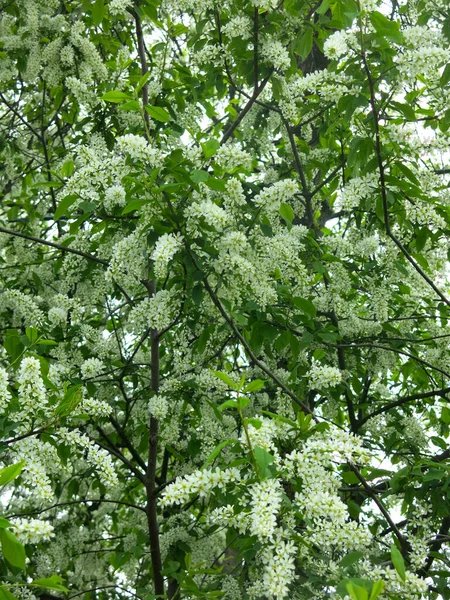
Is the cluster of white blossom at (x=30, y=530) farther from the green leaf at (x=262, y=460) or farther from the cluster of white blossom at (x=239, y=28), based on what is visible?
the cluster of white blossom at (x=239, y=28)

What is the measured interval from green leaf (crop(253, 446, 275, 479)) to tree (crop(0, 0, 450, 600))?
1 cm

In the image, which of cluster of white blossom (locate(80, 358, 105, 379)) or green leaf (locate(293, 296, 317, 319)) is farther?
cluster of white blossom (locate(80, 358, 105, 379))

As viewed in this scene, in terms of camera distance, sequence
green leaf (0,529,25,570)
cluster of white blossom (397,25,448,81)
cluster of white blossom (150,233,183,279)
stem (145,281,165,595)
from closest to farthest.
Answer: green leaf (0,529,25,570)
cluster of white blossom (150,233,183,279)
cluster of white blossom (397,25,448,81)
stem (145,281,165,595)

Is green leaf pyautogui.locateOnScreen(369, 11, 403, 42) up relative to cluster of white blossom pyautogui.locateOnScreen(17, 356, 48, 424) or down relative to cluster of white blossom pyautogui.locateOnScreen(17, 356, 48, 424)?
up

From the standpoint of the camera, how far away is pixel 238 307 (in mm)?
3609

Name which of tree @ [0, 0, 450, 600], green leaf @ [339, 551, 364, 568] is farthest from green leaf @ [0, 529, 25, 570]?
green leaf @ [339, 551, 364, 568]

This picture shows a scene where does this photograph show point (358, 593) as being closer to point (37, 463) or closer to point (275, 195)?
point (37, 463)

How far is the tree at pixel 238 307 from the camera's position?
105 inches

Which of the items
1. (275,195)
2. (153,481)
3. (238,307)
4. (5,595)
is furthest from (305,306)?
A: (5,595)

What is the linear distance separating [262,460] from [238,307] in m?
1.36

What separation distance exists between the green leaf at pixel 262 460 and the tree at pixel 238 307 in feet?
0.04

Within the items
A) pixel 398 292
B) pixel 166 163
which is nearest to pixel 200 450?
pixel 398 292

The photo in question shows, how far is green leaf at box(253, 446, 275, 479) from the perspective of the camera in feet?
7.64

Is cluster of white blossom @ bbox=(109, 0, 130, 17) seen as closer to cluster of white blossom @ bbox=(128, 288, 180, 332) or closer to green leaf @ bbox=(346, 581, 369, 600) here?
cluster of white blossom @ bbox=(128, 288, 180, 332)
